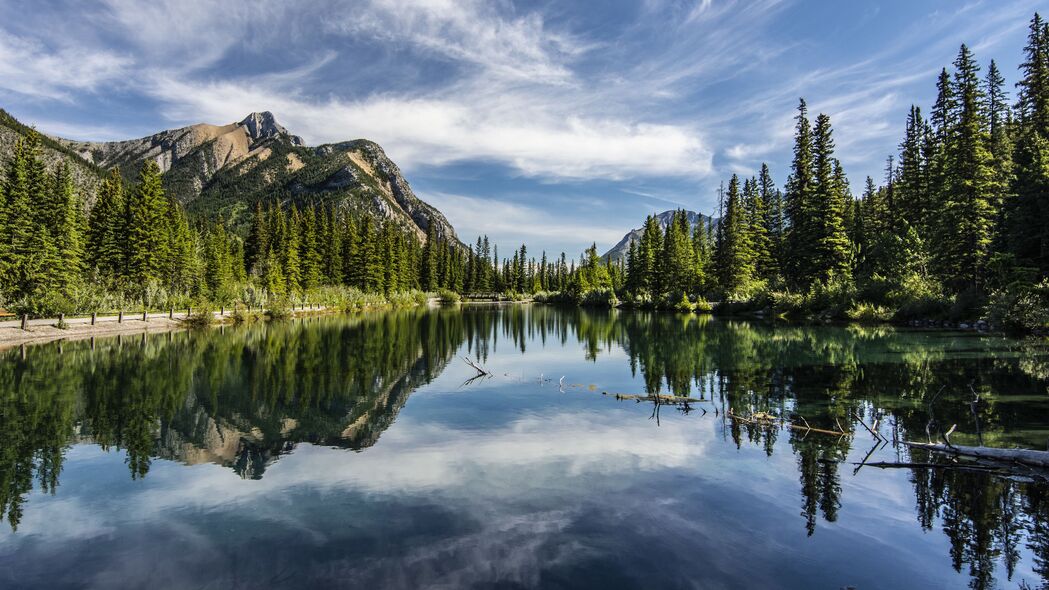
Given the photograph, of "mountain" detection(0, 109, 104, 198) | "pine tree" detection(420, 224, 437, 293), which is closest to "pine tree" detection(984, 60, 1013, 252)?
"pine tree" detection(420, 224, 437, 293)

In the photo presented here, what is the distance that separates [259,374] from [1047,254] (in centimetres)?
3783

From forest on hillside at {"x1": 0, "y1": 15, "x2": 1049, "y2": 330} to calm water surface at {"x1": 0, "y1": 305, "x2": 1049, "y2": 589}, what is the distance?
61.7 ft

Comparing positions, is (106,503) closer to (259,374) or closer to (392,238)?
(259,374)

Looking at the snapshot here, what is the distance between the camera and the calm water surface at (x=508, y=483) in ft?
20.3

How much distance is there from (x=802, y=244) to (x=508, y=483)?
157 ft

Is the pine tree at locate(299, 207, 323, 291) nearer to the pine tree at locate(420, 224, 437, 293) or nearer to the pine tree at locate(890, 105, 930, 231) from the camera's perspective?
the pine tree at locate(420, 224, 437, 293)

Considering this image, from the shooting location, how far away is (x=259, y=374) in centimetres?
1998

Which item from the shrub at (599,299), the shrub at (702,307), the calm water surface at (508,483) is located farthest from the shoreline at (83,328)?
the shrub at (599,299)

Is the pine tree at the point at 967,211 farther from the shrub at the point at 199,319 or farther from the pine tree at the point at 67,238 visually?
the pine tree at the point at 67,238

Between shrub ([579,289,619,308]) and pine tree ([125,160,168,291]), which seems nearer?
pine tree ([125,160,168,291])

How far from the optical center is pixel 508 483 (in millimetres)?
9102

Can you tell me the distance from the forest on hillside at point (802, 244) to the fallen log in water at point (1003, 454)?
78.2 ft

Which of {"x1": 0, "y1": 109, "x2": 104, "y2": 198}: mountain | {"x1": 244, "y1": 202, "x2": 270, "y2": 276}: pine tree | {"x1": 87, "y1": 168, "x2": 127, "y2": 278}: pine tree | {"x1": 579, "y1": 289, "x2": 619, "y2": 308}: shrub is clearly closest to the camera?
{"x1": 87, "y1": 168, "x2": 127, "y2": 278}: pine tree

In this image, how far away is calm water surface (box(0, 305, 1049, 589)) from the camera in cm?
619
